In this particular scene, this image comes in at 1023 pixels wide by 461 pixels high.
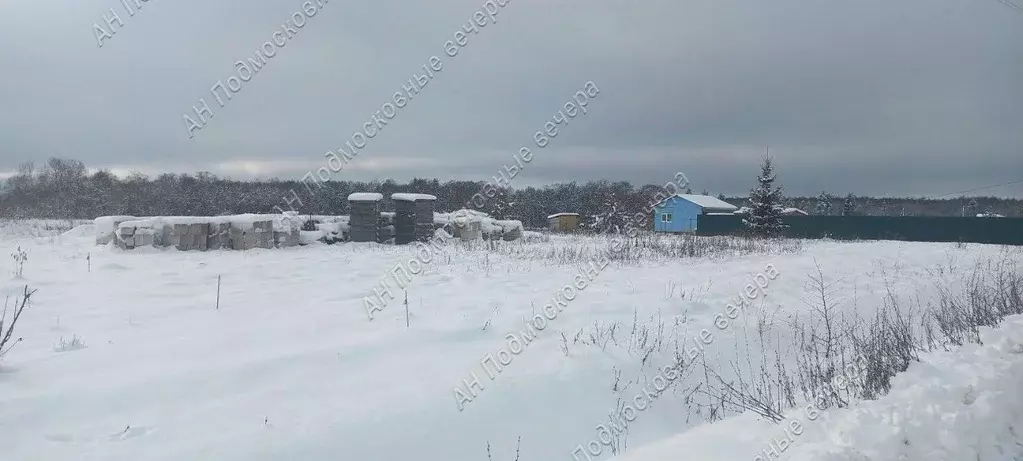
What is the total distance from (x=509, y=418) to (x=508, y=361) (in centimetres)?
101

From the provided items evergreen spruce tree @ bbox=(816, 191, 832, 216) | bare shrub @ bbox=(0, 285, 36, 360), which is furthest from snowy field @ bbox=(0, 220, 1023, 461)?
evergreen spruce tree @ bbox=(816, 191, 832, 216)

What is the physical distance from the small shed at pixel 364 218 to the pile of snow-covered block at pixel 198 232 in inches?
70.3

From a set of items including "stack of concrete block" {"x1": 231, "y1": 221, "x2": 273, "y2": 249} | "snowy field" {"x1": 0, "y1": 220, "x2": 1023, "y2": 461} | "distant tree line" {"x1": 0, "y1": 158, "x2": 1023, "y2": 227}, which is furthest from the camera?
"distant tree line" {"x1": 0, "y1": 158, "x2": 1023, "y2": 227}

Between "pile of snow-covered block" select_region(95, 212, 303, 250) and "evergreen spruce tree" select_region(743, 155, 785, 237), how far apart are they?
23.8 metres

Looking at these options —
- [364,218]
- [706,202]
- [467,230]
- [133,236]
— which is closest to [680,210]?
[706,202]

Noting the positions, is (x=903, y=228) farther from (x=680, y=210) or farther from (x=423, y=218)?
(x=423, y=218)

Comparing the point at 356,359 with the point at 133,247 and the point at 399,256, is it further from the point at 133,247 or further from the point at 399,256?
the point at 133,247

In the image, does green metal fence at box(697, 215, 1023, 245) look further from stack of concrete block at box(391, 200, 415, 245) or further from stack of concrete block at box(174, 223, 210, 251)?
stack of concrete block at box(174, 223, 210, 251)

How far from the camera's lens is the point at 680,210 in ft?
159

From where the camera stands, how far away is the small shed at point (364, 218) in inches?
626

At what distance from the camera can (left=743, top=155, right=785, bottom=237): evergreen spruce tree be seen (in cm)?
2938

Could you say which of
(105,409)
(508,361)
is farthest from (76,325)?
(508,361)

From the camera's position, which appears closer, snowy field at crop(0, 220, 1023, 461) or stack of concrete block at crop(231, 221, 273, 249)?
snowy field at crop(0, 220, 1023, 461)

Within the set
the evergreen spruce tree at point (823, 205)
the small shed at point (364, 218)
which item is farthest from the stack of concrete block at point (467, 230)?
the evergreen spruce tree at point (823, 205)
